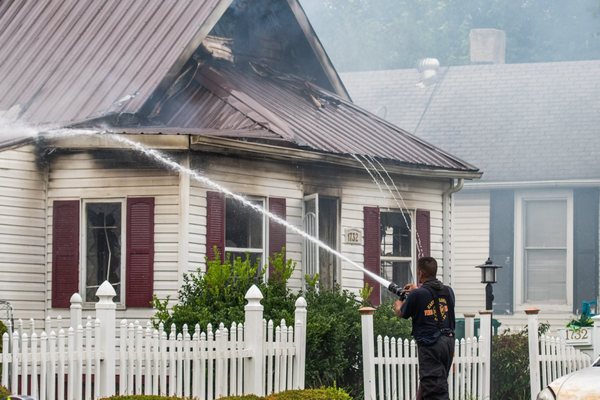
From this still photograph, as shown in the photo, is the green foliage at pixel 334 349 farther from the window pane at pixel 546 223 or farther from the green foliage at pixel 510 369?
the window pane at pixel 546 223

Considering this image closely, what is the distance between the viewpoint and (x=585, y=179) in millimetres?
27250

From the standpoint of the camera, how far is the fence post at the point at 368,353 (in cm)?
1473

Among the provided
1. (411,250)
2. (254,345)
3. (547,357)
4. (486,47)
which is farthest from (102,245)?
(486,47)

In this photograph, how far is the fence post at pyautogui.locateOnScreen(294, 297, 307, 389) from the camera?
14625 mm

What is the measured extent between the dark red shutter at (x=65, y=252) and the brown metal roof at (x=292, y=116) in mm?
1828

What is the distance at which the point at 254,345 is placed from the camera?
14.1 m

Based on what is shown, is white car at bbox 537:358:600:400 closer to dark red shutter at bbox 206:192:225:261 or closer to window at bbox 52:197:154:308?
dark red shutter at bbox 206:192:225:261

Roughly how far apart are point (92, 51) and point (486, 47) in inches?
670

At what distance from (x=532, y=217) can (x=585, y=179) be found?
1.41 meters

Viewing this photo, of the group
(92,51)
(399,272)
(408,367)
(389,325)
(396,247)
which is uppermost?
(92,51)

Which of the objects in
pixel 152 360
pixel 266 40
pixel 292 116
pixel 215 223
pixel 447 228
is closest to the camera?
pixel 152 360

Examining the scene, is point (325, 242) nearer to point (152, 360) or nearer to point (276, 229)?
point (276, 229)

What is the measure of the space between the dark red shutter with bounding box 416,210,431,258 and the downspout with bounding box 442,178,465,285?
1.49 feet

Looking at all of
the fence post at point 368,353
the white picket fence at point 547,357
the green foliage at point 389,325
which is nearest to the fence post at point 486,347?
the white picket fence at point 547,357
